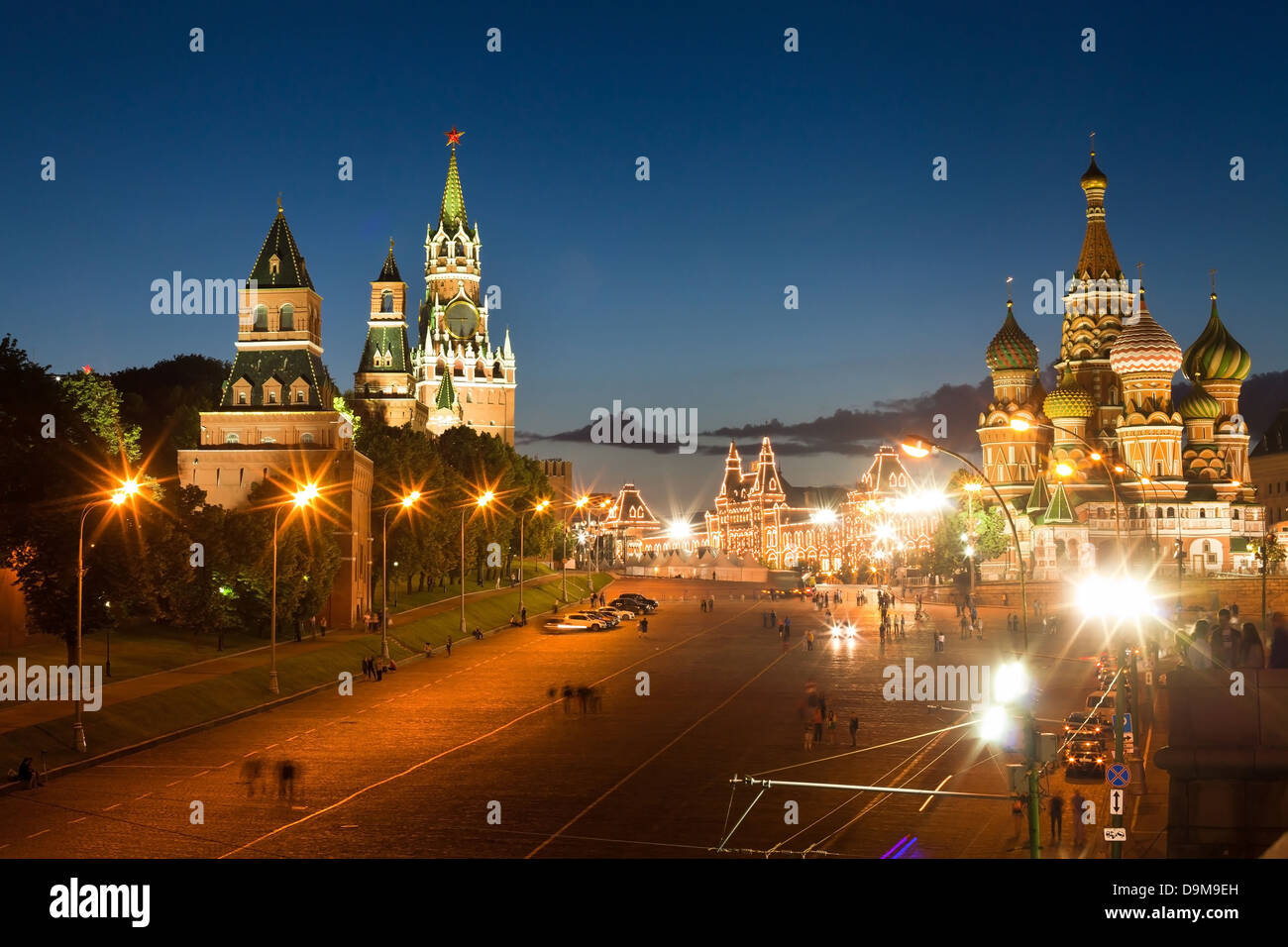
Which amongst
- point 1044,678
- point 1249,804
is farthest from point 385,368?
point 1249,804

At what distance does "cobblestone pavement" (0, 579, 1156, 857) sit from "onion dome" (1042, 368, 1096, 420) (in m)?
94.1

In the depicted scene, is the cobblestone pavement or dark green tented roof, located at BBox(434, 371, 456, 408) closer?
the cobblestone pavement

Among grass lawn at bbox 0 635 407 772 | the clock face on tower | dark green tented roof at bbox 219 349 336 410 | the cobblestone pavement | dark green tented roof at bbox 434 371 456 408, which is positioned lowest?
the cobblestone pavement

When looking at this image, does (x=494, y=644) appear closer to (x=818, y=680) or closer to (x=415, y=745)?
(x=818, y=680)

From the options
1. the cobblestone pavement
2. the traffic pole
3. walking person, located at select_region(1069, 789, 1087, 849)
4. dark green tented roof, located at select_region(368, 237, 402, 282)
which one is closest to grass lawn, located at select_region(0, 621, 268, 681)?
the cobblestone pavement

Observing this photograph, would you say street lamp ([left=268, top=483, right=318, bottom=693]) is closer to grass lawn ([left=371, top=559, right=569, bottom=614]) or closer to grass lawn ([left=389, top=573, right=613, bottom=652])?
grass lawn ([left=389, top=573, right=613, bottom=652])

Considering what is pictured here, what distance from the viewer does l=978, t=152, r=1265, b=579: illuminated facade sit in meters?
134

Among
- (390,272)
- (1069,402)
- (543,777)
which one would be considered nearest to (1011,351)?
(1069,402)

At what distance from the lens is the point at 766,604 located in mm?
112500

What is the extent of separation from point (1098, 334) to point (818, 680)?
108909 mm

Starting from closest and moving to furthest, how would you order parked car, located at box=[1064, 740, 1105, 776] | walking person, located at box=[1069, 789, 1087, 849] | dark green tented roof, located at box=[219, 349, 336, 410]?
walking person, located at box=[1069, 789, 1087, 849] < parked car, located at box=[1064, 740, 1105, 776] < dark green tented roof, located at box=[219, 349, 336, 410]

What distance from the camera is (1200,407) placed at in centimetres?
14250

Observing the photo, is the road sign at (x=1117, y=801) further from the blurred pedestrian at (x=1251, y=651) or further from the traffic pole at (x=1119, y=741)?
the blurred pedestrian at (x=1251, y=651)

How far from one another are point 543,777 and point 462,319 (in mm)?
165947
